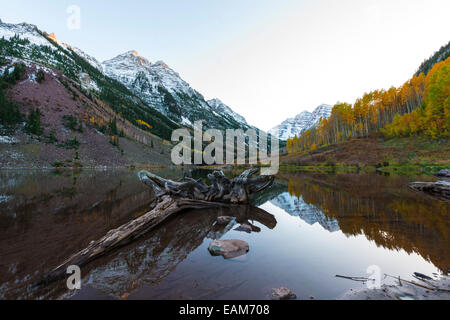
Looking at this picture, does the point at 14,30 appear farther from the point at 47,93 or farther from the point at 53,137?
the point at 53,137

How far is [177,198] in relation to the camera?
435 inches

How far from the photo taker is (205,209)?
483 inches

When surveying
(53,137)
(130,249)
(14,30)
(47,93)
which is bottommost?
(130,249)

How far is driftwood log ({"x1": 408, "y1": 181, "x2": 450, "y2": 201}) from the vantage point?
48.5 feet

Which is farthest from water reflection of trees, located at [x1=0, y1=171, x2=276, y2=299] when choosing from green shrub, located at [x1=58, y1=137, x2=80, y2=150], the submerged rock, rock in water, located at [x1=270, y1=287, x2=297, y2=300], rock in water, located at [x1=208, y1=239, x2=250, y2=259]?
green shrub, located at [x1=58, y1=137, x2=80, y2=150]

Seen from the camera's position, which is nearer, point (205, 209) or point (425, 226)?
point (425, 226)

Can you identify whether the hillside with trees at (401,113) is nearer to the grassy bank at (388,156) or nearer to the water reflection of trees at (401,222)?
the grassy bank at (388,156)

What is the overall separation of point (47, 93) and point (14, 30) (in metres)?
153

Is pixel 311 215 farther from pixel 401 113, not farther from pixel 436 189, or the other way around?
pixel 401 113

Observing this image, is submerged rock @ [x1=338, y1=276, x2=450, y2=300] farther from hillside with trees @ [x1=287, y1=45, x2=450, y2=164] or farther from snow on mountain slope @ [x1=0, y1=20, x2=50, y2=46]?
snow on mountain slope @ [x1=0, y1=20, x2=50, y2=46]

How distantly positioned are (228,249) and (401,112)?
9765 centimetres

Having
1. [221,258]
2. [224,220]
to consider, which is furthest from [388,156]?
[221,258]
